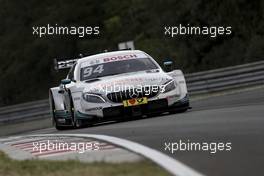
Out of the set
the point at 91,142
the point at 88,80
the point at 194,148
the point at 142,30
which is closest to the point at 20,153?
the point at 91,142

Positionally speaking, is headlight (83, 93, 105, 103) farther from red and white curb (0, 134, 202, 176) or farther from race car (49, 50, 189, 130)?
red and white curb (0, 134, 202, 176)

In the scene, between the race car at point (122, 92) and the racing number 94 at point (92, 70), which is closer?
the race car at point (122, 92)

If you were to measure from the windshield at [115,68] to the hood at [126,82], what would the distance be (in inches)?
28.8

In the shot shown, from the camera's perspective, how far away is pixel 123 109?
48.1 ft

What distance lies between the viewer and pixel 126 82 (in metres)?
14.7

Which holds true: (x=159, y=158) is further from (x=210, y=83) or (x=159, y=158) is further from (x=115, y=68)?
(x=210, y=83)

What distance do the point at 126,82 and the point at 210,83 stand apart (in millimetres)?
11610

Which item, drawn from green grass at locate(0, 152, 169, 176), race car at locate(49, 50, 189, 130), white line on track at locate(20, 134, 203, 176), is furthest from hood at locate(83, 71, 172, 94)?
green grass at locate(0, 152, 169, 176)

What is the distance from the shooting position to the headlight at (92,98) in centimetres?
1462

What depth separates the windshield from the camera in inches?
624

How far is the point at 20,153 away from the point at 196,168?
3.87m

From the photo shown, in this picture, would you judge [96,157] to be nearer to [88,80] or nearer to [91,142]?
[91,142]

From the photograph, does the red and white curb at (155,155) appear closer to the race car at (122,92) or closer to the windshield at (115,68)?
the race car at (122,92)

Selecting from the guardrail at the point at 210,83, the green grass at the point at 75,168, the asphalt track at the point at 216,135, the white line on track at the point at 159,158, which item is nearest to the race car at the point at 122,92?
the asphalt track at the point at 216,135
